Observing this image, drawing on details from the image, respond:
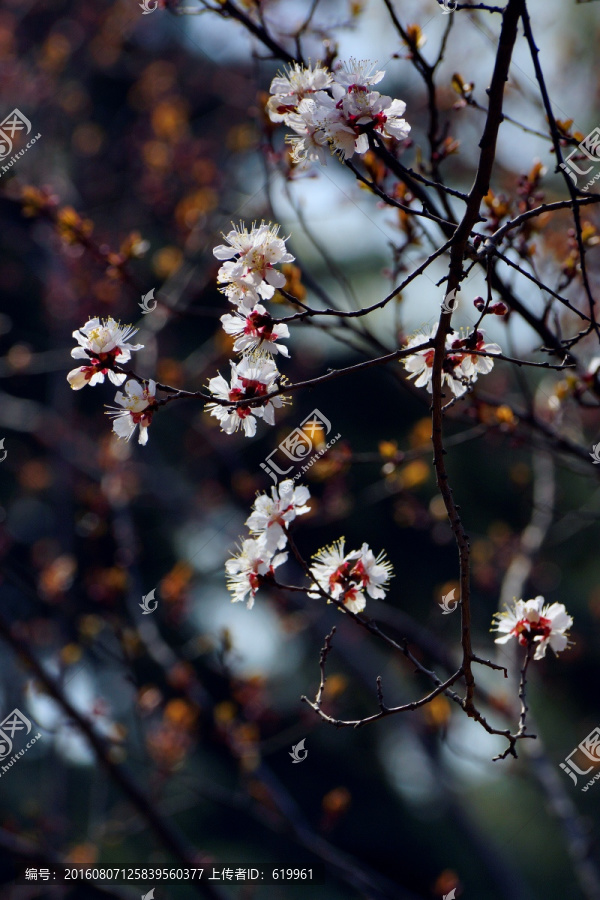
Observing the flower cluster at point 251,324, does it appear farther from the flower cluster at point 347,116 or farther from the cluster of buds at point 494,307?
the cluster of buds at point 494,307

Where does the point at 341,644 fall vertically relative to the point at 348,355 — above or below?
below

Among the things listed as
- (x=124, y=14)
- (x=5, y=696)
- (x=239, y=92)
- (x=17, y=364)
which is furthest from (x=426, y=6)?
(x=5, y=696)

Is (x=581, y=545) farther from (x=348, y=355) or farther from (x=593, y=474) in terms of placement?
(x=593, y=474)

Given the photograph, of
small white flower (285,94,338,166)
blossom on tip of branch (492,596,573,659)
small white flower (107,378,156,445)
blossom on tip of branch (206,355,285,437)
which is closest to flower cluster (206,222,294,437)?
blossom on tip of branch (206,355,285,437)

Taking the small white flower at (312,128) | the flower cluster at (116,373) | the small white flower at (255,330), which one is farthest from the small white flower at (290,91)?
the flower cluster at (116,373)

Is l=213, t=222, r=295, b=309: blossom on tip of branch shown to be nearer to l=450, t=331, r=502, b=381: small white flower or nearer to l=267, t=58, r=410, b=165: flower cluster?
l=267, t=58, r=410, b=165: flower cluster

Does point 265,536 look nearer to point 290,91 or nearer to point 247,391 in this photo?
point 247,391

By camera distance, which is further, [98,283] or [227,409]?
[98,283]
